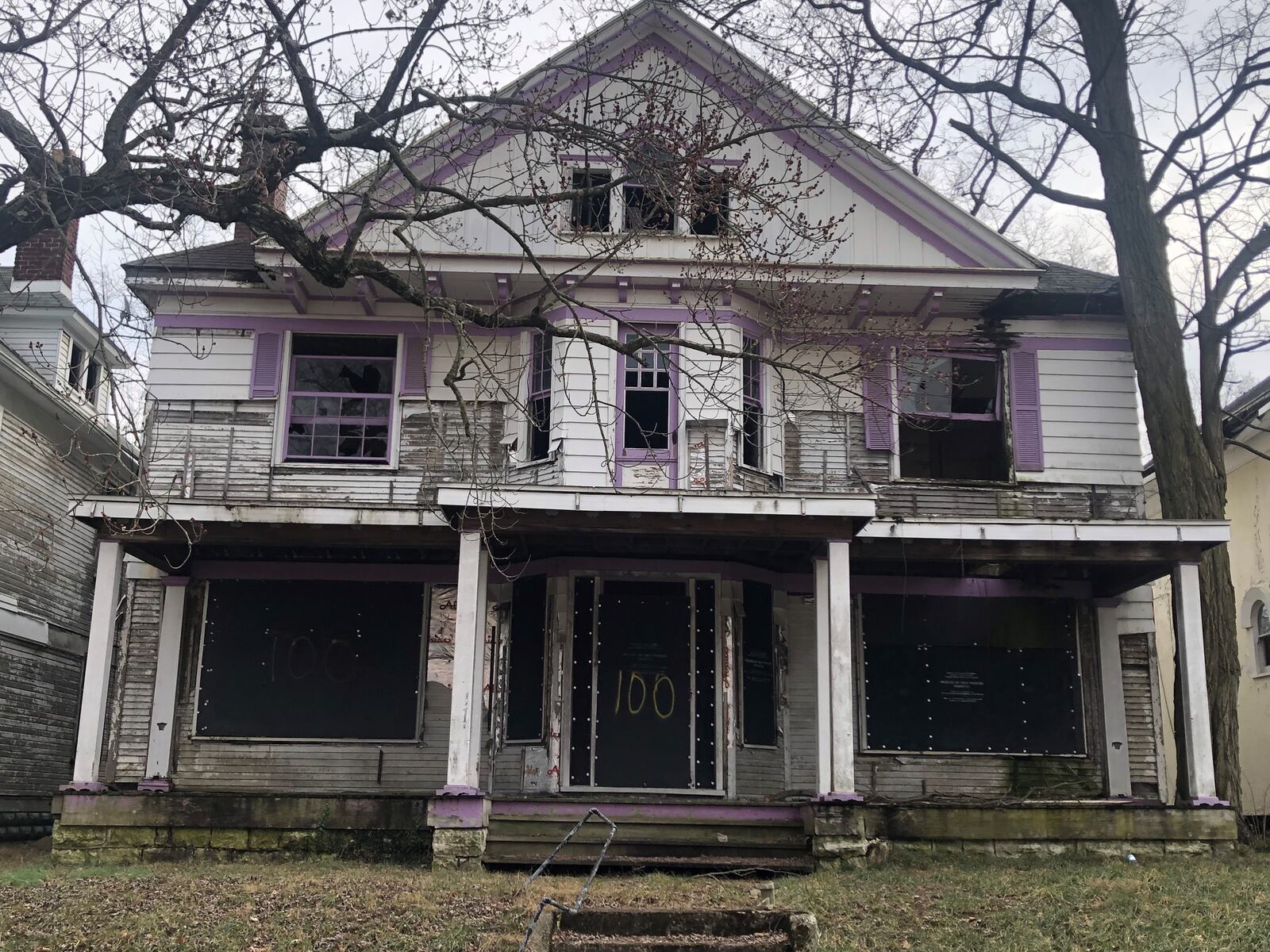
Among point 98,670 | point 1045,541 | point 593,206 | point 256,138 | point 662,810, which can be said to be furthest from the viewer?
point 593,206

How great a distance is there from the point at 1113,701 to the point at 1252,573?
648cm

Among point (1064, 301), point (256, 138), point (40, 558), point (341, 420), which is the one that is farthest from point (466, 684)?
point (40, 558)

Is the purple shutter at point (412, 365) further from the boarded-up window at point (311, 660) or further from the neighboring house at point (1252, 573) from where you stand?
the neighboring house at point (1252, 573)

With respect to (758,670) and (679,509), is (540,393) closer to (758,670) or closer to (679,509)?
(679,509)

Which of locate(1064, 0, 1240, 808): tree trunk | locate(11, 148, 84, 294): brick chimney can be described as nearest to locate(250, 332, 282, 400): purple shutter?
locate(11, 148, 84, 294): brick chimney

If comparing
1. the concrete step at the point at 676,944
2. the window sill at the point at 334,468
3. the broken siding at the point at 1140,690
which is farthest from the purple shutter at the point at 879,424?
the concrete step at the point at 676,944

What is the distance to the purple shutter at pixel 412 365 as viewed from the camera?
619 inches

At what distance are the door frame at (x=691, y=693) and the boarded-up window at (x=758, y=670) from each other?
0.33m

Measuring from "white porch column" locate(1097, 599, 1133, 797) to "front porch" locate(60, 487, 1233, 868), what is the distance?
1.1 inches

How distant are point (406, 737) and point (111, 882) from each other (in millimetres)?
4856

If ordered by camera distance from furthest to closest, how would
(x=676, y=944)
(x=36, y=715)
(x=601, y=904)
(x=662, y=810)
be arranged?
(x=36, y=715) < (x=662, y=810) < (x=601, y=904) < (x=676, y=944)

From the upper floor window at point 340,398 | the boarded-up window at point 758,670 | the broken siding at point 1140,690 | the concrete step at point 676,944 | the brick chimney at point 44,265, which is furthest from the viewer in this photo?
the brick chimney at point 44,265

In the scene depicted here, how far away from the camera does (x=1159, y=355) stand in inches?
611

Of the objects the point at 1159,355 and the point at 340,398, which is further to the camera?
the point at 340,398
